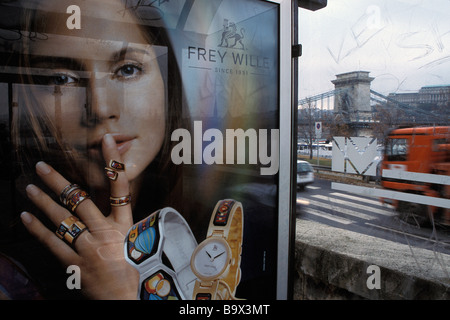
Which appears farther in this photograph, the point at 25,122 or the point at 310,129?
the point at 310,129

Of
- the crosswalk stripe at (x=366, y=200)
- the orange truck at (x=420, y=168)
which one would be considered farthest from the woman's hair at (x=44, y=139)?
the orange truck at (x=420, y=168)

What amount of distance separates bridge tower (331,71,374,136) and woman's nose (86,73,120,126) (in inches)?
60.0

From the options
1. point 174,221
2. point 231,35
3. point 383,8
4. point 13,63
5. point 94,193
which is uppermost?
point 383,8

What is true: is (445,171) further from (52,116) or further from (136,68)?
(52,116)

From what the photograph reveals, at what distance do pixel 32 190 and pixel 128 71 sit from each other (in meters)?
0.62

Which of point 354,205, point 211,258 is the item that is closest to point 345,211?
point 354,205

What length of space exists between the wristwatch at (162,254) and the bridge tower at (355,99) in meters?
1.35

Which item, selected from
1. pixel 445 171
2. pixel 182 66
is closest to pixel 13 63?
pixel 182 66

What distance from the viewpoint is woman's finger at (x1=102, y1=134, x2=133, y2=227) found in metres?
1.56

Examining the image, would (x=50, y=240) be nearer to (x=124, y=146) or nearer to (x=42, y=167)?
(x=42, y=167)

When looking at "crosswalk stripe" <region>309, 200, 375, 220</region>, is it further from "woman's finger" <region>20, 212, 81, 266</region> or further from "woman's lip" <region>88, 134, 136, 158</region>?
"woman's finger" <region>20, 212, 81, 266</region>

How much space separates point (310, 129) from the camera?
2445 mm

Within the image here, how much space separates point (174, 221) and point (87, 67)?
78 cm

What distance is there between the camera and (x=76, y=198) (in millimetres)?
1492
